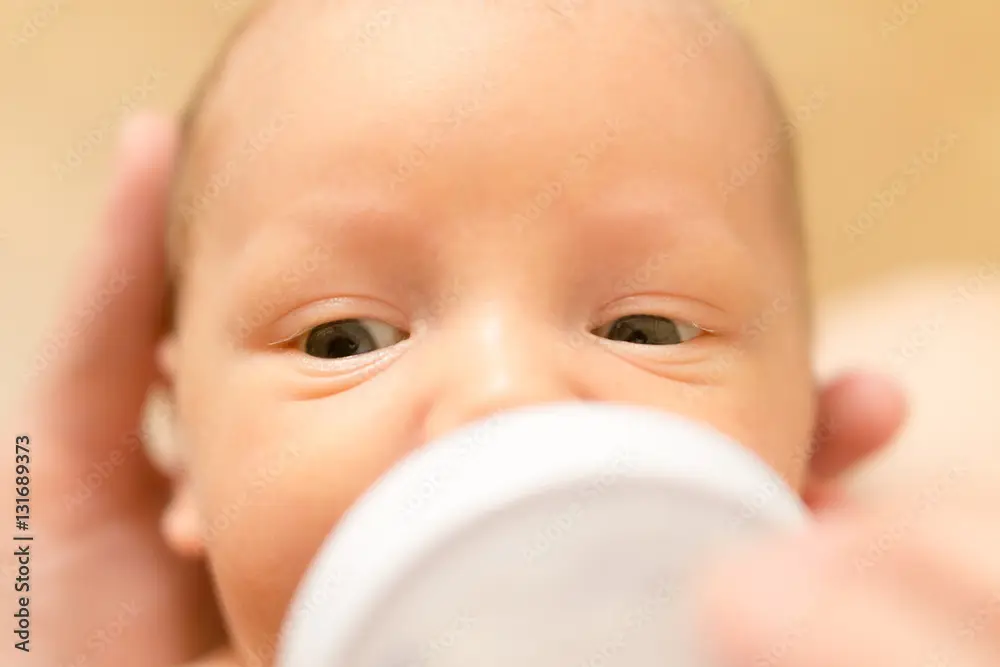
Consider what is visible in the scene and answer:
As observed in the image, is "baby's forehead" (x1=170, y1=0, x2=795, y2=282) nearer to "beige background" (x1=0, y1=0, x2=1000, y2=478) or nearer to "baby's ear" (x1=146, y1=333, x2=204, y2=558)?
"baby's ear" (x1=146, y1=333, x2=204, y2=558)

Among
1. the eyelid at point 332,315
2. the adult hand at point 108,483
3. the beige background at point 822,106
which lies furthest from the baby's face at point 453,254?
the beige background at point 822,106

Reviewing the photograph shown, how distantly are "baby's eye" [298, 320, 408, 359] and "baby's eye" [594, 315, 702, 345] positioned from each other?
0.15 metres

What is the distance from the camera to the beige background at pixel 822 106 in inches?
55.5

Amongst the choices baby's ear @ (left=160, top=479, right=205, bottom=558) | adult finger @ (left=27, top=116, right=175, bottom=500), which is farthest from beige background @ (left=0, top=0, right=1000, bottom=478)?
baby's ear @ (left=160, top=479, right=205, bottom=558)

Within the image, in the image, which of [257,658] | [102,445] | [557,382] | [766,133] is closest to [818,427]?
[766,133]

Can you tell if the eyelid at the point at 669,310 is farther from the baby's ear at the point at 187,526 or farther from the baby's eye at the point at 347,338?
the baby's ear at the point at 187,526

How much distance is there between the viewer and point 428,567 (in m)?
0.47

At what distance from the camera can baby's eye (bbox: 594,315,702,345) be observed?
2.35 ft

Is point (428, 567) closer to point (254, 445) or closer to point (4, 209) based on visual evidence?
point (254, 445)

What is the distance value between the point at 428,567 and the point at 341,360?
0.25m

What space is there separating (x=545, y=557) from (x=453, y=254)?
0.81 ft

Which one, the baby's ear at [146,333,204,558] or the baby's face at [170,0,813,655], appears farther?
the baby's ear at [146,333,204,558]

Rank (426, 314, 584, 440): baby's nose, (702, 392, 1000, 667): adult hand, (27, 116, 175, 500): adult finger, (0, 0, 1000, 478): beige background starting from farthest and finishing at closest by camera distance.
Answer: (0, 0, 1000, 478): beige background
(27, 116, 175, 500): adult finger
(426, 314, 584, 440): baby's nose
(702, 392, 1000, 667): adult hand

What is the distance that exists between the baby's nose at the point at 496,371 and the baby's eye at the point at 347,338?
2.7 inches
